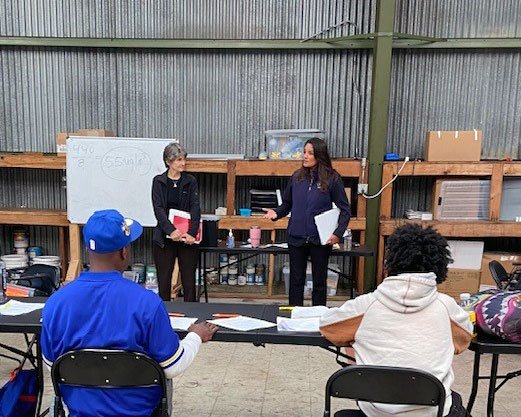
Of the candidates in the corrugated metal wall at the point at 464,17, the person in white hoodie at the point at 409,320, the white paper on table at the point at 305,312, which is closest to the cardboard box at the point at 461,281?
the corrugated metal wall at the point at 464,17

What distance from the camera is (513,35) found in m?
5.25

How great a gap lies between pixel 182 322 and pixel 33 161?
3.83 metres

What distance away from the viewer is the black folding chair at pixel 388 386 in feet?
4.86

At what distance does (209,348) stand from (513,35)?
4678mm

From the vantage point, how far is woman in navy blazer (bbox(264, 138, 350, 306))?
142 inches

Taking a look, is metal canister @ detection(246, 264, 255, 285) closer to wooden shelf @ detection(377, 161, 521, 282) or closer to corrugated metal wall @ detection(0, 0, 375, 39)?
wooden shelf @ detection(377, 161, 521, 282)

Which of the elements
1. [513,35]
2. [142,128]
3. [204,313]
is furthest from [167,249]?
[513,35]

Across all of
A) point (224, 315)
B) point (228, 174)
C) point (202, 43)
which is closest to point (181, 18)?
point (202, 43)

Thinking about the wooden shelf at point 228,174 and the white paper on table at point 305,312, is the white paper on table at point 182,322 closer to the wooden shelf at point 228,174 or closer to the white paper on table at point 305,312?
the white paper on table at point 305,312

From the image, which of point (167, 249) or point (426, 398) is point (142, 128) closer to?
point (167, 249)

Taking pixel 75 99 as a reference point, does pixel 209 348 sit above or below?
below

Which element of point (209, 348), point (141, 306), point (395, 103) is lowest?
point (209, 348)

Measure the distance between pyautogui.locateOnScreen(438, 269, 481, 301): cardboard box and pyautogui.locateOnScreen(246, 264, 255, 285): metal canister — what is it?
205 cm

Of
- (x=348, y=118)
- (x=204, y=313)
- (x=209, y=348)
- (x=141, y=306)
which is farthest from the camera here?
(x=348, y=118)
